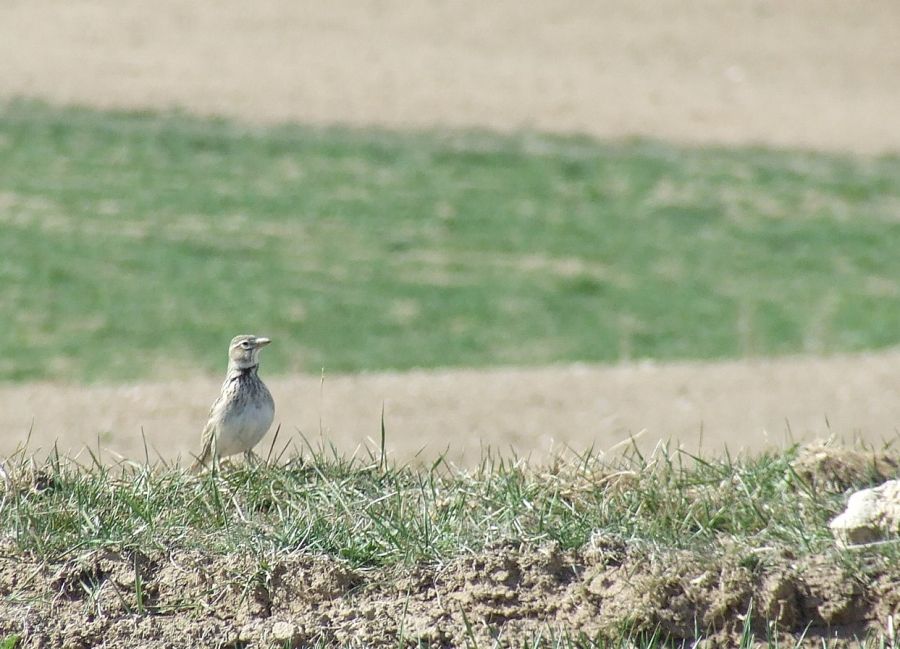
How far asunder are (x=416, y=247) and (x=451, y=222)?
1.00 meters

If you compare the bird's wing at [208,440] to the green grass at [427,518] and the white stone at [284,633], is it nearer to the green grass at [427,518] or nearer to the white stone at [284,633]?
the green grass at [427,518]

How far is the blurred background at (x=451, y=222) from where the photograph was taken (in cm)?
1223

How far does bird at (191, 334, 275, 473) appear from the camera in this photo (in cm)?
539

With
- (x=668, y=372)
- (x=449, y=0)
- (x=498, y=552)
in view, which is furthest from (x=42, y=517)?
(x=449, y=0)

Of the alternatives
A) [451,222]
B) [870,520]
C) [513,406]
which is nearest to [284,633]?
[870,520]

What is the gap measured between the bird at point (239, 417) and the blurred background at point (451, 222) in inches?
125

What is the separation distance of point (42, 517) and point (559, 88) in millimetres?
20445

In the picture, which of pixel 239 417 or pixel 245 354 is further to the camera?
pixel 245 354

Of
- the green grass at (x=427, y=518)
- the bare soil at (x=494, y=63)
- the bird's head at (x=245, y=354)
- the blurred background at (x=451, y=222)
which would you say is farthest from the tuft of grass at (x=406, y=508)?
the bare soil at (x=494, y=63)

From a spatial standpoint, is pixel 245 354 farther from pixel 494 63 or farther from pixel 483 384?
pixel 494 63

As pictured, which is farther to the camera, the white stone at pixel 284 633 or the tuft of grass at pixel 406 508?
the tuft of grass at pixel 406 508

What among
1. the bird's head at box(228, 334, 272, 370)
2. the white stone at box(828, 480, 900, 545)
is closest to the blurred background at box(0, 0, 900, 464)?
the bird's head at box(228, 334, 272, 370)

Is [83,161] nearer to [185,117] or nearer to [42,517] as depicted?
[185,117]

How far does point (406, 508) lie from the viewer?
4.61m
